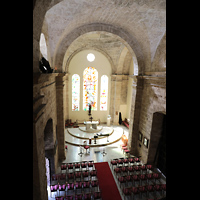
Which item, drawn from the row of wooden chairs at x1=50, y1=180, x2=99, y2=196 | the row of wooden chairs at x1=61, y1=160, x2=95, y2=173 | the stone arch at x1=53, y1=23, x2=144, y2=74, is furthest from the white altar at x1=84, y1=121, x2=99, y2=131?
the row of wooden chairs at x1=50, y1=180, x2=99, y2=196

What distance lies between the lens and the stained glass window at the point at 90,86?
17.8m

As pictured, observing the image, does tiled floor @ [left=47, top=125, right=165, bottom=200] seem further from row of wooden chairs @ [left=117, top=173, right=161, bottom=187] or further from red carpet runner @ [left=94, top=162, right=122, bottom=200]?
row of wooden chairs @ [left=117, top=173, right=161, bottom=187]

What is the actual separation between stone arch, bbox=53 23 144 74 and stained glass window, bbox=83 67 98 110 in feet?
25.5

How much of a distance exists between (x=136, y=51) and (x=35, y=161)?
363 inches

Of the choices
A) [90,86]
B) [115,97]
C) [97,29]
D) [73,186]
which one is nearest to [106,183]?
[73,186]

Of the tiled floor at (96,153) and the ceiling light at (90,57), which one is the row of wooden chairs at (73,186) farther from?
the ceiling light at (90,57)

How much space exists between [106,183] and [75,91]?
37.5 ft

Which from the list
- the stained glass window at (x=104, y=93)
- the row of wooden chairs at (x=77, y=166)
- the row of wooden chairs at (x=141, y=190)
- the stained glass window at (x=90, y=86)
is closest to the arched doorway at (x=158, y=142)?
the row of wooden chairs at (x=141, y=190)

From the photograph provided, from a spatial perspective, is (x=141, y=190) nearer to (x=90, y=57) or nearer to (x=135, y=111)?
(x=135, y=111)

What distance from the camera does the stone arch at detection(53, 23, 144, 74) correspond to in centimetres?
945
